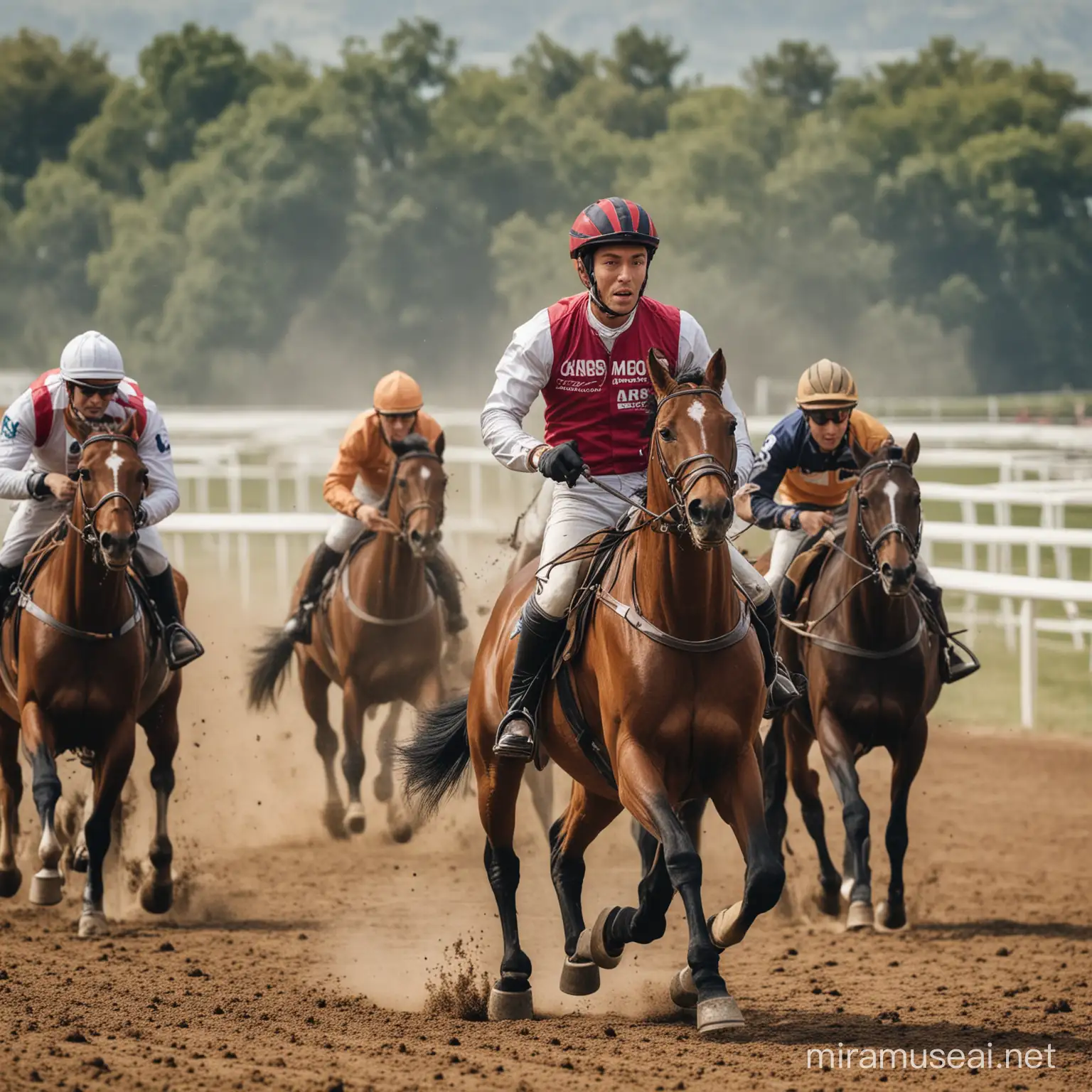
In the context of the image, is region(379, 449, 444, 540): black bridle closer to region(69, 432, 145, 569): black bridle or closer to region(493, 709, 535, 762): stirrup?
region(69, 432, 145, 569): black bridle

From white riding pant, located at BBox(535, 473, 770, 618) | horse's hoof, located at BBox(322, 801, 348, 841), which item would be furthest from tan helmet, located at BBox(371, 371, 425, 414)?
white riding pant, located at BBox(535, 473, 770, 618)

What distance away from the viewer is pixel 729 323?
5138cm

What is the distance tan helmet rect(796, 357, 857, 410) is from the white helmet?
310cm

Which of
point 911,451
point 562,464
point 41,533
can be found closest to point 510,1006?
point 562,464

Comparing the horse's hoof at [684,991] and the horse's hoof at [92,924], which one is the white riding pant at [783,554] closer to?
the horse's hoof at [684,991]

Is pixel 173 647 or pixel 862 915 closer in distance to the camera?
pixel 862 915

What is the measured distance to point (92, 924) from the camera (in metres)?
7.70

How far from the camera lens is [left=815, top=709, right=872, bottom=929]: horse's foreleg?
7785 mm

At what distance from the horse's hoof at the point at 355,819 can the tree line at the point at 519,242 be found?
1491 inches

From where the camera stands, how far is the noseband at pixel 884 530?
7.55 m

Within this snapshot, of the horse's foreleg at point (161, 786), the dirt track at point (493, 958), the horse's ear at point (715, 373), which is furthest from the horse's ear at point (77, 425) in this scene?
the horse's ear at point (715, 373)

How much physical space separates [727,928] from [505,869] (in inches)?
49.3

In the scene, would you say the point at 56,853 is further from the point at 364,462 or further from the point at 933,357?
the point at 933,357

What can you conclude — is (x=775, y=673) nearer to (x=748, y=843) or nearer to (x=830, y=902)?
(x=748, y=843)
